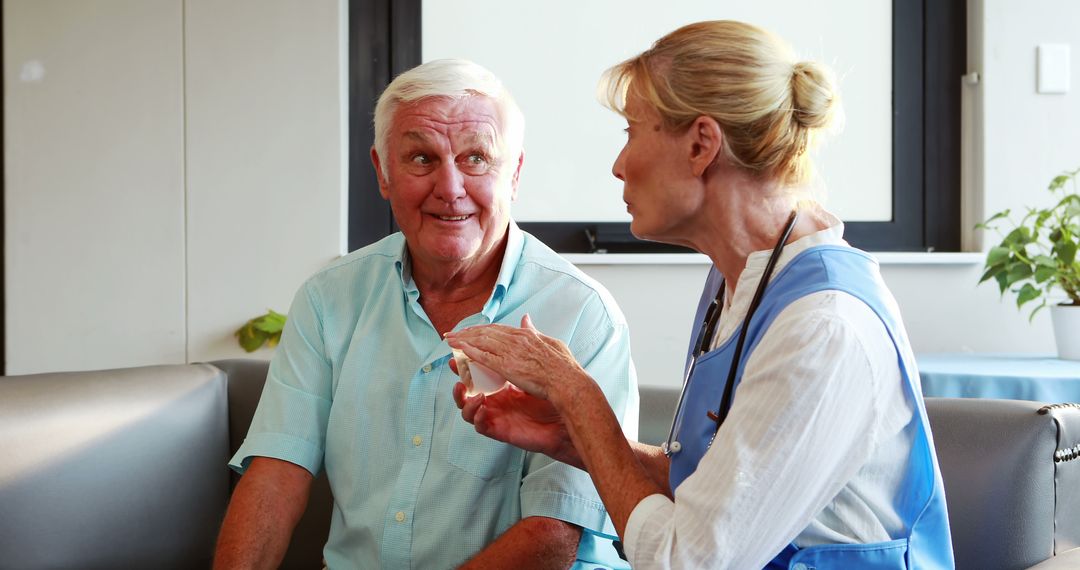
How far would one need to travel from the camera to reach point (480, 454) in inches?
59.0

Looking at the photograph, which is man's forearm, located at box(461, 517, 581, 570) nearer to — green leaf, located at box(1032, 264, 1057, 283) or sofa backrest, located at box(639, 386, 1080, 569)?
sofa backrest, located at box(639, 386, 1080, 569)

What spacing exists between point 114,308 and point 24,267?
0.29 metres

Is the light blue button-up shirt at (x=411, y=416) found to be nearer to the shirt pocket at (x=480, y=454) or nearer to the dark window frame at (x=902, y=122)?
the shirt pocket at (x=480, y=454)

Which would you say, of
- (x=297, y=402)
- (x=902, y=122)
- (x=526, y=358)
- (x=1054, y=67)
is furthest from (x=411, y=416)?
(x=1054, y=67)

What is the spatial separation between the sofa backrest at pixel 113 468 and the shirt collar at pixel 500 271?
Answer: 0.56m

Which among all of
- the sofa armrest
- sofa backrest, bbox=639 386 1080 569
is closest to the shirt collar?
sofa backrest, bbox=639 386 1080 569

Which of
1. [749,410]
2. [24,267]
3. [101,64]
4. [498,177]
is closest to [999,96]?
[498,177]

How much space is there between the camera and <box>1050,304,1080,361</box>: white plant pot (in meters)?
2.49

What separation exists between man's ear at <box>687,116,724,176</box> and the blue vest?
0.49 ft

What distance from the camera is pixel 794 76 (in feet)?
3.69

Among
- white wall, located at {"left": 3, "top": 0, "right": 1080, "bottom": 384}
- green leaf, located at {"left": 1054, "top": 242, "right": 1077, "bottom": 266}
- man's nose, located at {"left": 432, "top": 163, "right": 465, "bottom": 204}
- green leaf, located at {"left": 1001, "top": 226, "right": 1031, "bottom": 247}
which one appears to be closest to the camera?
man's nose, located at {"left": 432, "top": 163, "right": 465, "bottom": 204}

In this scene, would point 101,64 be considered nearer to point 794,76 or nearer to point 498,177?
point 498,177

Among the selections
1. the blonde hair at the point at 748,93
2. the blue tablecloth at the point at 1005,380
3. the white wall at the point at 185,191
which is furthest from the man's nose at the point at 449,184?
the white wall at the point at 185,191

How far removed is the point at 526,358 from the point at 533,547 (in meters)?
0.34
